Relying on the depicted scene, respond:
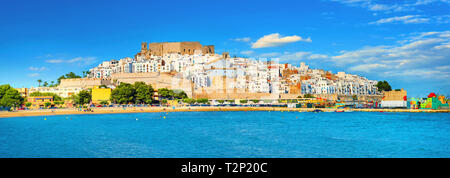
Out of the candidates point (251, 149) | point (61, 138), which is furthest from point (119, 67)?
point (251, 149)

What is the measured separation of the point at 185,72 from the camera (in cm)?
8800

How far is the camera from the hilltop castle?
109 metres

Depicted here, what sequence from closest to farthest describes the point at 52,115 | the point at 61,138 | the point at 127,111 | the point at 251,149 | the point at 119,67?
the point at 251,149
the point at 61,138
the point at 52,115
the point at 127,111
the point at 119,67

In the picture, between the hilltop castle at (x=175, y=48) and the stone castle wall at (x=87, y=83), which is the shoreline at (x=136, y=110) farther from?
the hilltop castle at (x=175, y=48)

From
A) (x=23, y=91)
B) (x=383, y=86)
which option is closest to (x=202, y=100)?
(x=23, y=91)

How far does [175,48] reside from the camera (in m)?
109

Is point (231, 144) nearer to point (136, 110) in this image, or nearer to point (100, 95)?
point (136, 110)

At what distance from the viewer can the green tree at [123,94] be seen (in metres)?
59.9

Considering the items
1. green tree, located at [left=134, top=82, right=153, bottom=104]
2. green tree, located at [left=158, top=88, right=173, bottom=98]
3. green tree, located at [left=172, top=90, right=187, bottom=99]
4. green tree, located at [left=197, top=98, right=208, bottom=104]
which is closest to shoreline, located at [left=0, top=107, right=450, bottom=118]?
green tree, located at [left=134, top=82, right=153, bottom=104]

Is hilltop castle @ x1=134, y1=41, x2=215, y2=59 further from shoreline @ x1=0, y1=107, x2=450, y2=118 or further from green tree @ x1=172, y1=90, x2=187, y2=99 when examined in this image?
shoreline @ x1=0, y1=107, x2=450, y2=118

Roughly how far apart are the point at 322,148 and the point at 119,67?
92.0 meters

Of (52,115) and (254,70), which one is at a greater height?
(254,70)

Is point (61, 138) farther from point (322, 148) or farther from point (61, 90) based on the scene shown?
point (61, 90)

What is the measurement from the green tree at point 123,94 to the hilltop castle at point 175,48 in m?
48.4
